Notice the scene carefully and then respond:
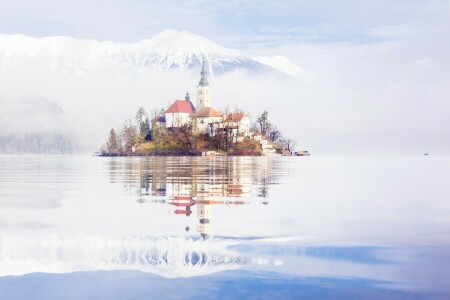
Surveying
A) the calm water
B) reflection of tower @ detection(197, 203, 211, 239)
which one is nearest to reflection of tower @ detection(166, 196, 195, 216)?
the calm water

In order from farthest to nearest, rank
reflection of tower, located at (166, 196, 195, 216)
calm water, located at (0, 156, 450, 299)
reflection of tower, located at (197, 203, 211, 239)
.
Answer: reflection of tower, located at (166, 196, 195, 216) → reflection of tower, located at (197, 203, 211, 239) → calm water, located at (0, 156, 450, 299)

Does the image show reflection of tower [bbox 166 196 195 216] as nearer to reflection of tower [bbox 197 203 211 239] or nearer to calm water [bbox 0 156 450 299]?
calm water [bbox 0 156 450 299]

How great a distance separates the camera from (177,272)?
12.5 meters

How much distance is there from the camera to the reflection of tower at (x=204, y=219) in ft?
57.3

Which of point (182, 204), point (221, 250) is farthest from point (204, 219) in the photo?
point (221, 250)

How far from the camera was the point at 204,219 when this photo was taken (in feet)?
66.2

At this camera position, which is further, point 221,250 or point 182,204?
point 182,204

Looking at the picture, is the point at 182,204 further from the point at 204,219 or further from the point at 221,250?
the point at 221,250

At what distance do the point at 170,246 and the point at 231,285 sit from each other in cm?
401

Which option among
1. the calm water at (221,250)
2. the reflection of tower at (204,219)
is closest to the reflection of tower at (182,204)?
the calm water at (221,250)

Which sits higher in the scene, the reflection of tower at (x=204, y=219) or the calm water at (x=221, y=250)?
the reflection of tower at (x=204, y=219)

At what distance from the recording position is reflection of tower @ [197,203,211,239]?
17.5m

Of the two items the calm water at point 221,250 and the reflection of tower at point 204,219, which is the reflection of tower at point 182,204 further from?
the reflection of tower at point 204,219

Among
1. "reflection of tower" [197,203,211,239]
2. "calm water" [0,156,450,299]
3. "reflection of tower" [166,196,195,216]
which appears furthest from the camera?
"reflection of tower" [166,196,195,216]
